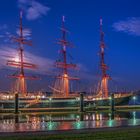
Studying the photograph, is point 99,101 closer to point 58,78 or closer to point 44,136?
point 58,78

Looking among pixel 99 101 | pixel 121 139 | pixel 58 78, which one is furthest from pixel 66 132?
pixel 58 78

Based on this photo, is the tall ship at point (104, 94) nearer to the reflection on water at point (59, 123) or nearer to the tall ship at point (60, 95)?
the tall ship at point (60, 95)

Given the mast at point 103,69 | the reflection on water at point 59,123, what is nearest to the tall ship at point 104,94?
the mast at point 103,69

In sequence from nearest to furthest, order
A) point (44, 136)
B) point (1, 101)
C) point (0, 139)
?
point (0, 139), point (44, 136), point (1, 101)

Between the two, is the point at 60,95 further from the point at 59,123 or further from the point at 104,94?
the point at 59,123

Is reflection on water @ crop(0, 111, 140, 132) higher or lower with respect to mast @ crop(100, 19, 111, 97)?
lower

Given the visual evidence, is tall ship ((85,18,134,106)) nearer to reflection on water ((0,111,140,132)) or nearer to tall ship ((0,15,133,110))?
tall ship ((0,15,133,110))

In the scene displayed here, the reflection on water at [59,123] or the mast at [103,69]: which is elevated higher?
the mast at [103,69]

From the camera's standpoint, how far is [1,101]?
84.4 m

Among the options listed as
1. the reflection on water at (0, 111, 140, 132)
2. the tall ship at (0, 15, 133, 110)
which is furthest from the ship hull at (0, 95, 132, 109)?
the reflection on water at (0, 111, 140, 132)

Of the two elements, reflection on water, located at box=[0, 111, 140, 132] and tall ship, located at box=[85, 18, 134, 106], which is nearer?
reflection on water, located at box=[0, 111, 140, 132]

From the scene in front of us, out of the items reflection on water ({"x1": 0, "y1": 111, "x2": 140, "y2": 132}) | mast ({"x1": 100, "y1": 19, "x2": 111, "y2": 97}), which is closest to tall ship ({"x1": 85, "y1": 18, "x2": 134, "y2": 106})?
mast ({"x1": 100, "y1": 19, "x2": 111, "y2": 97})

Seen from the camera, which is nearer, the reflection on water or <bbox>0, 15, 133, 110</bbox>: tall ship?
the reflection on water

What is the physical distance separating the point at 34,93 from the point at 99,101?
52.6 feet
